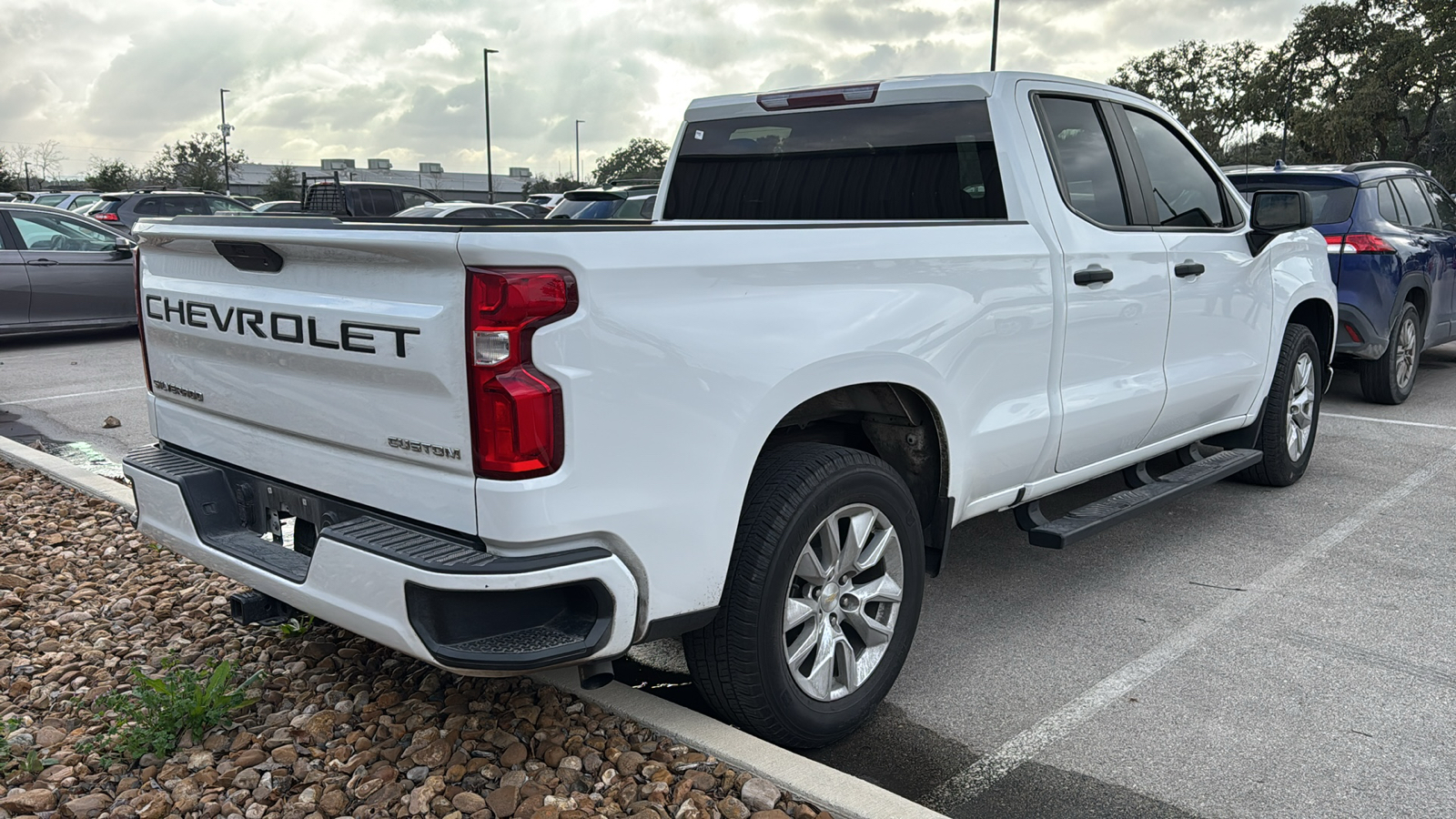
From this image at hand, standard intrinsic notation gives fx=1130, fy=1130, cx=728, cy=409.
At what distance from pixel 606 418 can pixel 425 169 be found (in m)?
75.4

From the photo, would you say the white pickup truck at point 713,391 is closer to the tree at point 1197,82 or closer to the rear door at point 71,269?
the rear door at point 71,269

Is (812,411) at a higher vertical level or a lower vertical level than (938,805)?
higher

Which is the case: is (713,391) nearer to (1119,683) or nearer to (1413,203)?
(1119,683)

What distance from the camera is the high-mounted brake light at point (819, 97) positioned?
436cm

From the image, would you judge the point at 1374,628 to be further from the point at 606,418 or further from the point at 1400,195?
the point at 1400,195

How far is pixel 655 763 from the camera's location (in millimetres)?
2957

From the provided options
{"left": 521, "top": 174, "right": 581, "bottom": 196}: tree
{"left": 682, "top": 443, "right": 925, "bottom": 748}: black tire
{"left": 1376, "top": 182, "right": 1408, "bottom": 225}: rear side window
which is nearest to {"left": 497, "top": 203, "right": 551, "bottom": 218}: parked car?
{"left": 1376, "top": 182, "right": 1408, "bottom": 225}: rear side window

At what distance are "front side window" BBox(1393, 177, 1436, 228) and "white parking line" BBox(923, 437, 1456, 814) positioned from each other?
12.9ft

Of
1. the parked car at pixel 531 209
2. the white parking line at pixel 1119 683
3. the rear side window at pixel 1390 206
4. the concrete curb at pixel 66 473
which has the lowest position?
the concrete curb at pixel 66 473

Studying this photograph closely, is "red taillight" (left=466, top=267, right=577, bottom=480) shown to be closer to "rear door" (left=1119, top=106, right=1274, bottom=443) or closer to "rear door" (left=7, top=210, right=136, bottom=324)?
"rear door" (left=1119, top=106, right=1274, bottom=443)

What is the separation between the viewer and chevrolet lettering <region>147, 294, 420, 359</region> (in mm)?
2621

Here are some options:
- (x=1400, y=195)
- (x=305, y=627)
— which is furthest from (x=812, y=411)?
(x=1400, y=195)

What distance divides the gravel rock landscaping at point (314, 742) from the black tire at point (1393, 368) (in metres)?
7.13

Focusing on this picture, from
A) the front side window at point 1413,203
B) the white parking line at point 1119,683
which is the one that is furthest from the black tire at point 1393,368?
the white parking line at point 1119,683
